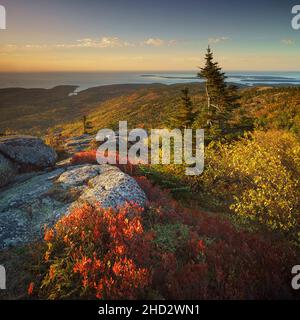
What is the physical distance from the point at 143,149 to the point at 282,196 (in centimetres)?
1087

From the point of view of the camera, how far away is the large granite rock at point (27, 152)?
1197cm

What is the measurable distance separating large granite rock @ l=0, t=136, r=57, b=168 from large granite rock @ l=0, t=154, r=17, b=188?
13.5 inches

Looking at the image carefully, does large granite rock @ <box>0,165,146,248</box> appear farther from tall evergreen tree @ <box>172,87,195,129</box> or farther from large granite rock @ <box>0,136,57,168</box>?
tall evergreen tree @ <box>172,87,195,129</box>

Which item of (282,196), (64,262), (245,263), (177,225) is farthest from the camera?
(282,196)

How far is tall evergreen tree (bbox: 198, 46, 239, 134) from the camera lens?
24.0m

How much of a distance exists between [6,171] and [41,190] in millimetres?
2940

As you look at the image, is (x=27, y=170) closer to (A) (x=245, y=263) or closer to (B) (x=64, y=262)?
(B) (x=64, y=262)

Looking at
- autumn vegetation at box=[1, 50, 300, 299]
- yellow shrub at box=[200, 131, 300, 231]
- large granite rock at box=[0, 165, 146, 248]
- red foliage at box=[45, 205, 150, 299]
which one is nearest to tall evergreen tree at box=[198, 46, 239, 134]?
yellow shrub at box=[200, 131, 300, 231]

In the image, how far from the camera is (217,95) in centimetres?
2461

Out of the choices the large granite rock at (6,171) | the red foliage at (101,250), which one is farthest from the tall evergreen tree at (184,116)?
the red foliage at (101,250)

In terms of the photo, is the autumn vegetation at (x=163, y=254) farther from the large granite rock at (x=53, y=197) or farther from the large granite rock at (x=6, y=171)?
the large granite rock at (x=6, y=171)
